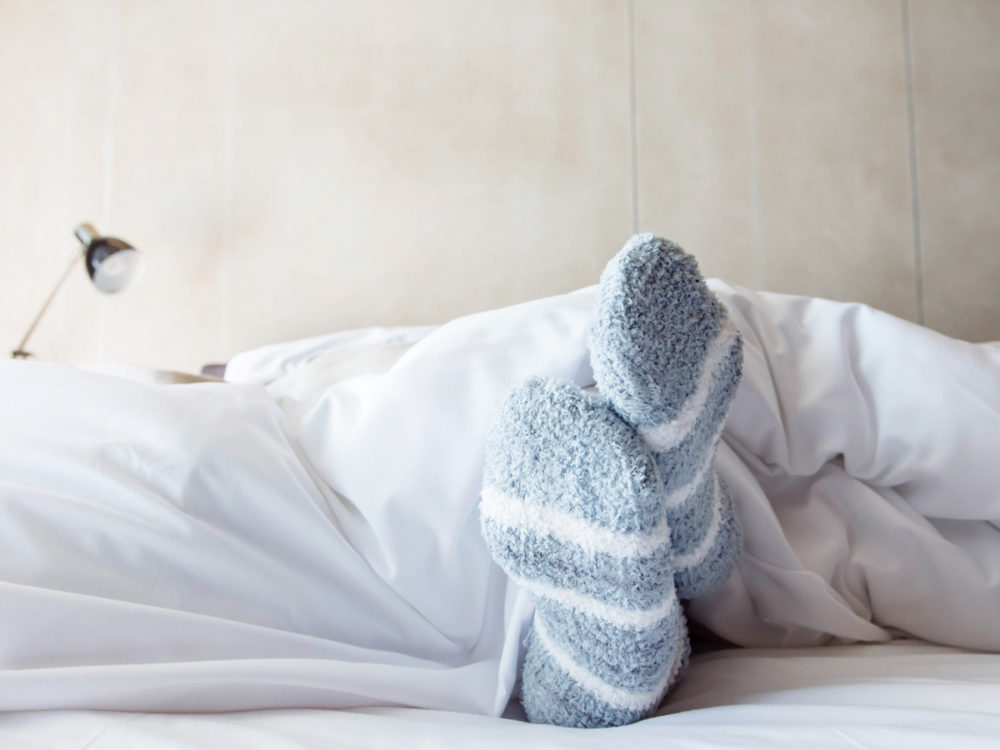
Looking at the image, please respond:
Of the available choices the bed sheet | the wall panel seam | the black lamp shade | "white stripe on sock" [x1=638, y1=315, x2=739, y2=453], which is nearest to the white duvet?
the bed sheet

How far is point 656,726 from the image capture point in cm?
47

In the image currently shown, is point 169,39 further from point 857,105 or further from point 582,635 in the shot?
point 582,635

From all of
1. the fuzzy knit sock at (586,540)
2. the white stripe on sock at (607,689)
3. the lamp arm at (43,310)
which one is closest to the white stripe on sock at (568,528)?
the fuzzy knit sock at (586,540)

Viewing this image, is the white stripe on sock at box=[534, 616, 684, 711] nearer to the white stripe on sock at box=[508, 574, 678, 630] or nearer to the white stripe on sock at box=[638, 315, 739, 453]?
the white stripe on sock at box=[508, 574, 678, 630]

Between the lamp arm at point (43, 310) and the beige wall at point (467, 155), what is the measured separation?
0.05 m

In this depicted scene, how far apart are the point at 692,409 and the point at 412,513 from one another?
24 cm

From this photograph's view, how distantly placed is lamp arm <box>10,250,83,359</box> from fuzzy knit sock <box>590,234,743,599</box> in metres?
1.63

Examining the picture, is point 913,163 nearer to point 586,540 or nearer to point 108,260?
point 586,540

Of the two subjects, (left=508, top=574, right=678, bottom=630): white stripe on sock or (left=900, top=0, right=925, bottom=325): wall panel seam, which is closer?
(left=508, top=574, right=678, bottom=630): white stripe on sock

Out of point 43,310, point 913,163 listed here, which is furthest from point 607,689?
point 913,163

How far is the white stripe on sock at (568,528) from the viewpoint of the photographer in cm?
47

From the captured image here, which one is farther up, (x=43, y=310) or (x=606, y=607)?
(x=43, y=310)

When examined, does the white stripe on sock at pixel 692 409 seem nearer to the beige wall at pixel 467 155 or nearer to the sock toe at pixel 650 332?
the sock toe at pixel 650 332

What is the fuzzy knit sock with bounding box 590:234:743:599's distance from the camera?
477 millimetres
